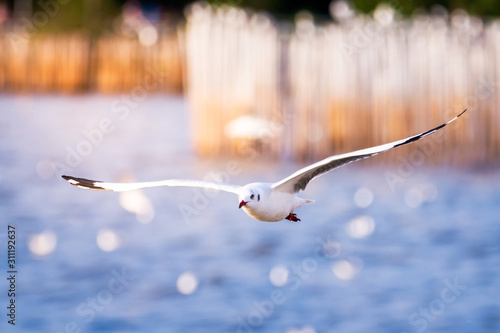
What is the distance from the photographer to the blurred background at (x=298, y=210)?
42.5 feet

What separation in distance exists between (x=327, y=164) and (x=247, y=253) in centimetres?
913

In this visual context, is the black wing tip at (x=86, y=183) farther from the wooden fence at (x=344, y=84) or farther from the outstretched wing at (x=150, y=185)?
the wooden fence at (x=344, y=84)

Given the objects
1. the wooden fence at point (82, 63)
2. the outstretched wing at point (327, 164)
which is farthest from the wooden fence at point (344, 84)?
the wooden fence at point (82, 63)

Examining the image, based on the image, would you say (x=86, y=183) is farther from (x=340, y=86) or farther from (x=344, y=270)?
(x=340, y=86)

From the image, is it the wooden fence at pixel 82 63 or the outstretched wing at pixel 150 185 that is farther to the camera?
the wooden fence at pixel 82 63

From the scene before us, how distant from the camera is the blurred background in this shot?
13.0 m

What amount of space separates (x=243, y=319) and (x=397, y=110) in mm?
7170

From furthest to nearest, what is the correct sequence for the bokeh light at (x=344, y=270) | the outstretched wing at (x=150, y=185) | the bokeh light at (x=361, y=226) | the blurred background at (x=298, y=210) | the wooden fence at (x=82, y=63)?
1. the wooden fence at (x=82, y=63)
2. the bokeh light at (x=361, y=226)
3. the bokeh light at (x=344, y=270)
4. the blurred background at (x=298, y=210)
5. the outstretched wing at (x=150, y=185)

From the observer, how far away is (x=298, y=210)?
18.0 meters

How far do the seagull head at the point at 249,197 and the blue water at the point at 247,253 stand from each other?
5.98 m

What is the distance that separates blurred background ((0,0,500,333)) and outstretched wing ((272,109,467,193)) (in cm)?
559

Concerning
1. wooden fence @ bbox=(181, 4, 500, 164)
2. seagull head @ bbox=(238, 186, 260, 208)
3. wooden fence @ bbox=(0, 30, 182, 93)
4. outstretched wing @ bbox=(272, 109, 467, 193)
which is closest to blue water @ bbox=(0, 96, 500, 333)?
wooden fence @ bbox=(181, 4, 500, 164)

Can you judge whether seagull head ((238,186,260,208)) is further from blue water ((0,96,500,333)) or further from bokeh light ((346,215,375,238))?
bokeh light ((346,215,375,238))

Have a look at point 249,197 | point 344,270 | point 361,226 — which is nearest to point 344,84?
point 361,226
